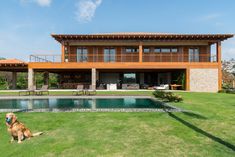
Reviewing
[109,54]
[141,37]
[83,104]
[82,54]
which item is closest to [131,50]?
[109,54]

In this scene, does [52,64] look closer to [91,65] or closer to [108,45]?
[91,65]

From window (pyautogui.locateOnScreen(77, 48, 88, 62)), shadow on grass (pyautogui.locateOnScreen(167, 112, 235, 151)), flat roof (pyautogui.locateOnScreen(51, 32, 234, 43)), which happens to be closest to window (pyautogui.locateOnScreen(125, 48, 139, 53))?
flat roof (pyautogui.locateOnScreen(51, 32, 234, 43))

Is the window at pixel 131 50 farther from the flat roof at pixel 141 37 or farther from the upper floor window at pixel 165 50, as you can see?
the flat roof at pixel 141 37

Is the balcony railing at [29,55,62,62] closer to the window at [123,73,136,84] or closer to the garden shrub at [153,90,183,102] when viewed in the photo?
the window at [123,73,136,84]

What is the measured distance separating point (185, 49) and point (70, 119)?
2153 cm

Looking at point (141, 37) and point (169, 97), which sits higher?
point (141, 37)

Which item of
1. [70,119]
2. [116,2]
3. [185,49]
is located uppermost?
[116,2]

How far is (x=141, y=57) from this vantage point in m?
22.8

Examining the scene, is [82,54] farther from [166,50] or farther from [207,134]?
[207,134]

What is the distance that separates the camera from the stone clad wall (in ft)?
73.4

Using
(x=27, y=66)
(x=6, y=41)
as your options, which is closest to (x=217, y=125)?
(x=27, y=66)

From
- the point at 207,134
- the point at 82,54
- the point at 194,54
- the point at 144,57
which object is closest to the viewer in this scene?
the point at 207,134

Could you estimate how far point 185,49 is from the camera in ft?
83.5

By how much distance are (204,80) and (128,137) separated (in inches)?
779
